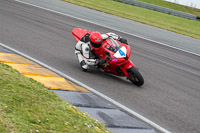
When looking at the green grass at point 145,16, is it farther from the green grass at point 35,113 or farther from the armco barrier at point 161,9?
the green grass at point 35,113

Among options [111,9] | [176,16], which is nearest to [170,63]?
[111,9]

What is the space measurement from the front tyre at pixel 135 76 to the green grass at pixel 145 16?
1132cm

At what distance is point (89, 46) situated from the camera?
8.73 m

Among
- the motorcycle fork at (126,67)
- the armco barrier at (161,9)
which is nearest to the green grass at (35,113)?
the motorcycle fork at (126,67)

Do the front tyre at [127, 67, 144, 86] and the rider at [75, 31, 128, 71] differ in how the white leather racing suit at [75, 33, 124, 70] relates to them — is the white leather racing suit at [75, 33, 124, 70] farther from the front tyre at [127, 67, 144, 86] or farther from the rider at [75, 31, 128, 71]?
the front tyre at [127, 67, 144, 86]

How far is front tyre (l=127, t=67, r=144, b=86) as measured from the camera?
796 cm

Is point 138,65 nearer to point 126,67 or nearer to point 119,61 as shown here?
point 126,67

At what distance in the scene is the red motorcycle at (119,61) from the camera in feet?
26.0

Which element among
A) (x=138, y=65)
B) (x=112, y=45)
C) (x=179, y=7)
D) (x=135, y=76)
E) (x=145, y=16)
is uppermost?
(x=179, y=7)

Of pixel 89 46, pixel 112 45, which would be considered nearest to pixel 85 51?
pixel 89 46

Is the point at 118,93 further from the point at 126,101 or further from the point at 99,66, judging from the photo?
the point at 99,66

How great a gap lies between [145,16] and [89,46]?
14145 millimetres

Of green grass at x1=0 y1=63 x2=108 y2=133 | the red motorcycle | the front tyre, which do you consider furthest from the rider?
green grass at x1=0 y1=63 x2=108 y2=133

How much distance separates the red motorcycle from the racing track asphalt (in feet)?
0.84
